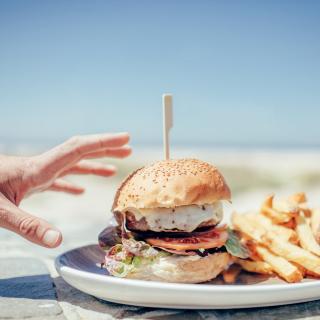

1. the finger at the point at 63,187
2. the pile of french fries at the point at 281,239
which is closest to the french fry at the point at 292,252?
the pile of french fries at the point at 281,239

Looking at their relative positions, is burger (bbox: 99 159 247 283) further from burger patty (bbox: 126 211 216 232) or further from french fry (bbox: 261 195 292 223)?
french fry (bbox: 261 195 292 223)

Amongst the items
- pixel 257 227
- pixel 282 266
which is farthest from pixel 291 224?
pixel 282 266

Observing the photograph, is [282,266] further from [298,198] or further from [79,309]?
[79,309]

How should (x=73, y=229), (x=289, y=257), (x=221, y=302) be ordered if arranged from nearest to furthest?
(x=221, y=302), (x=289, y=257), (x=73, y=229)

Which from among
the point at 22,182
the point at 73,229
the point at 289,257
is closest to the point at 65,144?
the point at 22,182

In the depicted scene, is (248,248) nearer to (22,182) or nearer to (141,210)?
(141,210)

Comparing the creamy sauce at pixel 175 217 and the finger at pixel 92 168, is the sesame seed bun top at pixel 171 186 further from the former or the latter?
the finger at pixel 92 168
